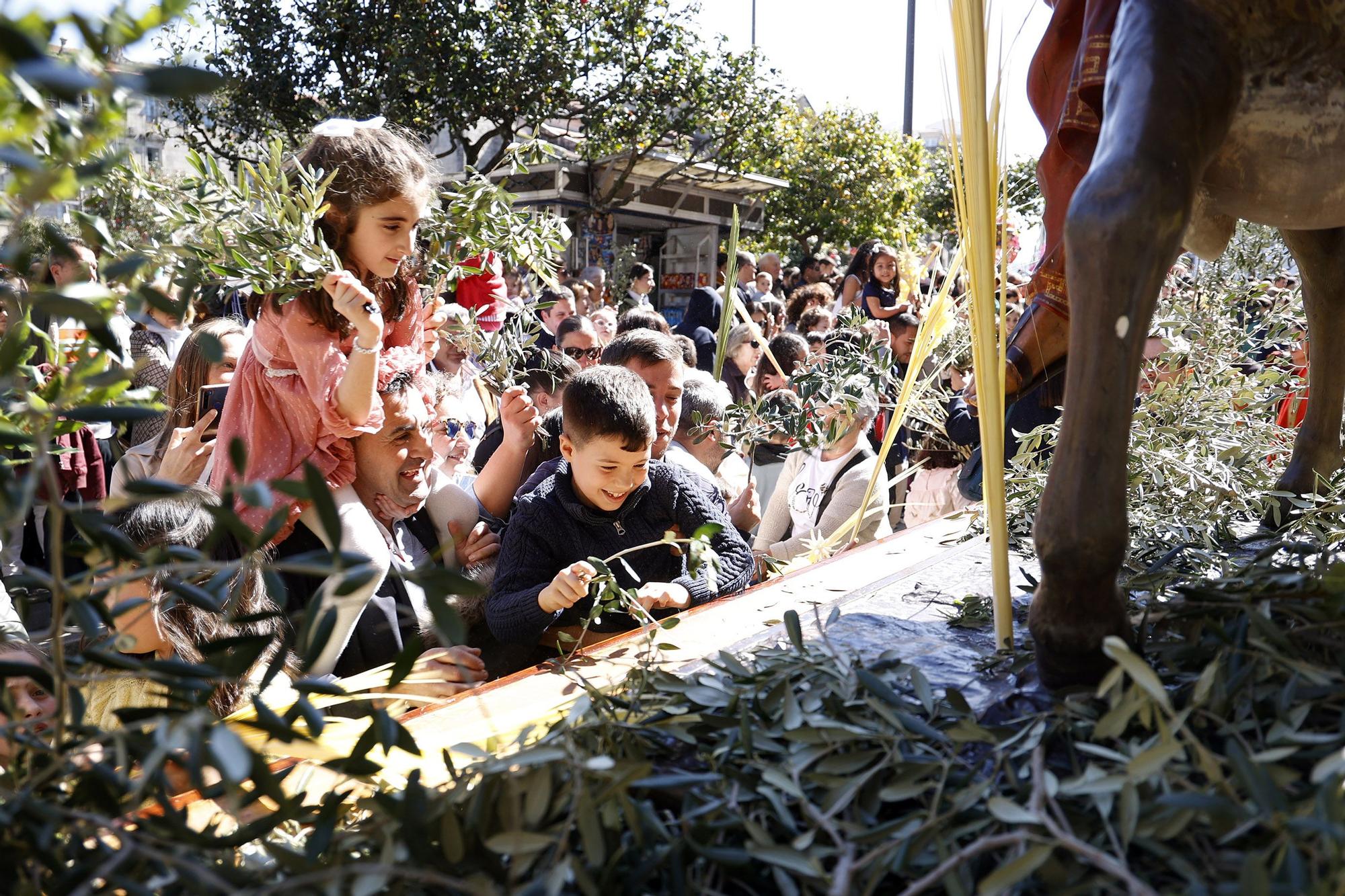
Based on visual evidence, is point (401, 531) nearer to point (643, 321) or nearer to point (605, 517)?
point (605, 517)

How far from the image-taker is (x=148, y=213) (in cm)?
205

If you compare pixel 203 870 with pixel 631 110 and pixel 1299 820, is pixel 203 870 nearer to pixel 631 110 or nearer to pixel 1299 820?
pixel 1299 820

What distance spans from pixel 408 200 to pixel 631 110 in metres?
12.7

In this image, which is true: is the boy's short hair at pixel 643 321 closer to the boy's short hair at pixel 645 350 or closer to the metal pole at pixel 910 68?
the boy's short hair at pixel 645 350

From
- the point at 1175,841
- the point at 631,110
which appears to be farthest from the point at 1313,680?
the point at 631,110

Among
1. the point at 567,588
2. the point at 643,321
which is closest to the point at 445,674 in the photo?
the point at 567,588

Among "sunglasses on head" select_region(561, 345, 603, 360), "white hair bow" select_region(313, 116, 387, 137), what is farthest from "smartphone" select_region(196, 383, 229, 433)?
"sunglasses on head" select_region(561, 345, 603, 360)

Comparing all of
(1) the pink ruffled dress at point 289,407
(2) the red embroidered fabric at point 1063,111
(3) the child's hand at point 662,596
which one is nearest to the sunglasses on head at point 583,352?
(1) the pink ruffled dress at point 289,407

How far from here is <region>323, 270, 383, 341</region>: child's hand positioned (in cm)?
226

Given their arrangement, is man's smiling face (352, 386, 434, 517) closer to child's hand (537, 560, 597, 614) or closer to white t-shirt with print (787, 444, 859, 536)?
child's hand (537, 560, 597, 614)

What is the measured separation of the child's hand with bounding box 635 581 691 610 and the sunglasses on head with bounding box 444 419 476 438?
1.46m

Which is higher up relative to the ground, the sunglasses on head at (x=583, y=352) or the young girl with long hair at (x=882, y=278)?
the young girl with long hair at (x=882, y=278)

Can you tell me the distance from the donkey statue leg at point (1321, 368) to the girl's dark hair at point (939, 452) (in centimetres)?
102

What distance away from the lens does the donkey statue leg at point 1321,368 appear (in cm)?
205
